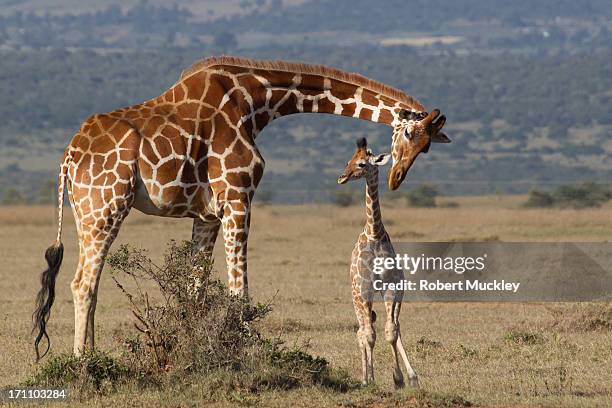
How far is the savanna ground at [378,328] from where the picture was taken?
11617 mm

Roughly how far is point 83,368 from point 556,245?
1478cm

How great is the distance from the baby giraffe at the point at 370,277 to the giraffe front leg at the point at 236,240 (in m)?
1.02

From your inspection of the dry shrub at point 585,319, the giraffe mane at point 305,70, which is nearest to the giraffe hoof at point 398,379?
the giraffe mane at point 305,70

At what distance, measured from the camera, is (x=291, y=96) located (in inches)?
530

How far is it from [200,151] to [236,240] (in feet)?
2.82

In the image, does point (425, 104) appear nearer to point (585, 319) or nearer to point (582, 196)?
point (582, 196)

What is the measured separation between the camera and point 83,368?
38.3ft

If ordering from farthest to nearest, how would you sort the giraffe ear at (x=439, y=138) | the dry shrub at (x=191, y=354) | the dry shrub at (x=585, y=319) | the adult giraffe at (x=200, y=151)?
the dry shrub at (x=585, y=319) → the giraffe ear at (x=439, y=138) → the adult giraffe at (x=200, y=151) → the dry shrub at (x=191, y=354)

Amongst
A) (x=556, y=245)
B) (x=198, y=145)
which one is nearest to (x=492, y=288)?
(x=556, y=245)

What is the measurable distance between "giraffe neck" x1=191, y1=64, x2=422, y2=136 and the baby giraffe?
2.46ft

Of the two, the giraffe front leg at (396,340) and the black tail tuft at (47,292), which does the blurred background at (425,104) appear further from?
the giraffe front leg at (396,340)

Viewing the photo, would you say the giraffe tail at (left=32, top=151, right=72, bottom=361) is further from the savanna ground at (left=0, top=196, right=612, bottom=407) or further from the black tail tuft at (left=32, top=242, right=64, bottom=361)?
the savanna ground at (left=0, top=196, right=612, bottom=407)

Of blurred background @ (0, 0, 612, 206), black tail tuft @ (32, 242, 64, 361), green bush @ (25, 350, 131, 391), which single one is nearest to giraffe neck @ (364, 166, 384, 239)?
green bush @ (25, 350, 131, 391)

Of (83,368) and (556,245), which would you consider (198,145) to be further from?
(556,245)
